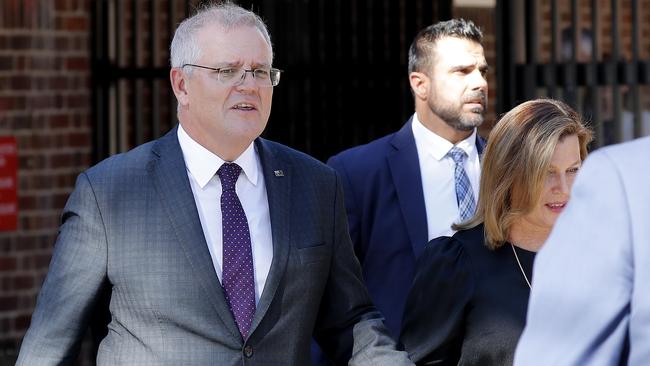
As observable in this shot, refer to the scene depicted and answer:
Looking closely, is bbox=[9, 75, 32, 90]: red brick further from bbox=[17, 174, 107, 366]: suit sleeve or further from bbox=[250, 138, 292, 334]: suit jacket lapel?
bbox=[17, 174, 107, 366]: suit sleeve

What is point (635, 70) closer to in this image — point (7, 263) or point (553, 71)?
point (553, 71)

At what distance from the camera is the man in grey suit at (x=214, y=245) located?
3.28 metres

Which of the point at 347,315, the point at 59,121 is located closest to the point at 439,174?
the point at 347,315

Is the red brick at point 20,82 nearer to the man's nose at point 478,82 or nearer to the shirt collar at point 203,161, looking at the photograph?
the man's nose at point 478,82

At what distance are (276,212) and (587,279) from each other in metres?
1.68

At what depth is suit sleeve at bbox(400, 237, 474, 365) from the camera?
349 cm

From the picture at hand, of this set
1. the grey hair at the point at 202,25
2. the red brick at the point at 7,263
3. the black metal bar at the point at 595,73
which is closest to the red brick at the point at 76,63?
the red brick at the point at 7,263

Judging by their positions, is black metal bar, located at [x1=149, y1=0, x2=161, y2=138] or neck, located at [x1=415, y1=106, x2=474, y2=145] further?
black metal bar, located at [x1=149, y1=0, x2=161, y2=138]

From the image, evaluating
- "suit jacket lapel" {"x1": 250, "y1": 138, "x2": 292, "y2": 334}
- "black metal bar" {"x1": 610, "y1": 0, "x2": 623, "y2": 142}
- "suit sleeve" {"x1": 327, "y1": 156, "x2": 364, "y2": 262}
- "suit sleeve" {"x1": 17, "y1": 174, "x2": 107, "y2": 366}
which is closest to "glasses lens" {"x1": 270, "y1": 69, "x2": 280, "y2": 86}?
"suit jacket lapel" {"x1": 250, "y1": 138, "x2": 292, "y2": 334}

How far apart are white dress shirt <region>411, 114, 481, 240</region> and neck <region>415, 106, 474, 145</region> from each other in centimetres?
2

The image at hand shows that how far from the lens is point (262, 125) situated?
3.48 meters

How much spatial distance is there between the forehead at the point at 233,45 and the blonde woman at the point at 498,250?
675 millimetres

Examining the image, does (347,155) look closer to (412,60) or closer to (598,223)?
(412,60)

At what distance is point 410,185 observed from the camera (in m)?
4.82
